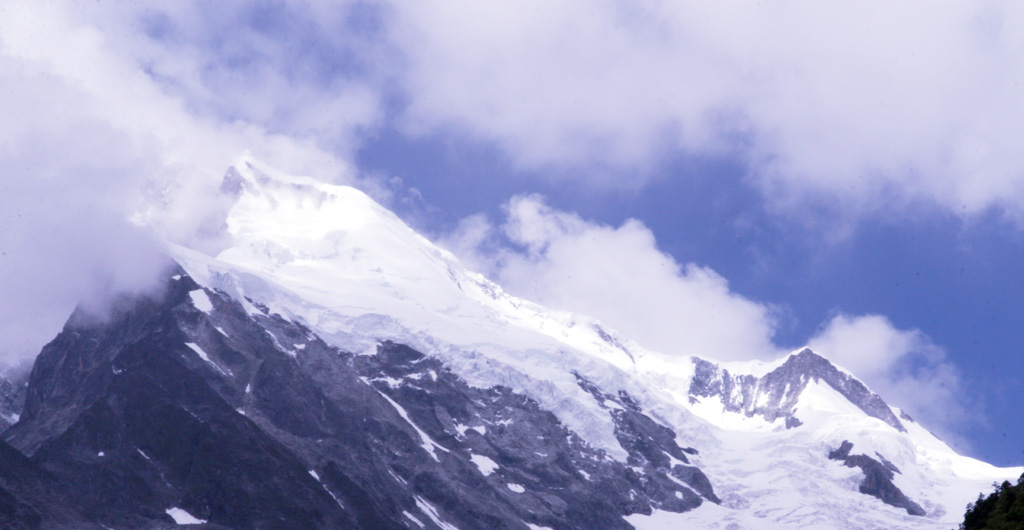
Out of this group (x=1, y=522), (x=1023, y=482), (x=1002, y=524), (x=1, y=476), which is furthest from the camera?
(x=1, y=476)

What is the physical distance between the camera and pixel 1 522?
181750 mm

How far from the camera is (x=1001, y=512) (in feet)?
295

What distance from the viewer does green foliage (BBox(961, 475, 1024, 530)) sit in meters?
83.7

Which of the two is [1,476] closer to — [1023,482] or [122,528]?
[122,528]

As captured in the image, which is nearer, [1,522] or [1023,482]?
[1023,482]

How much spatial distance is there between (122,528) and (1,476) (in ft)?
64.1

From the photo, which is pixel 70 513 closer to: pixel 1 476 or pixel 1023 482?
pixel 1 476

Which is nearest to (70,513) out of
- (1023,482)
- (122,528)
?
(122,528)

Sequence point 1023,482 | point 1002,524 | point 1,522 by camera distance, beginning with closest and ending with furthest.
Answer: point 1002,524
point 1023,482
point 1,522

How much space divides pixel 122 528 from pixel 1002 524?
149 meters

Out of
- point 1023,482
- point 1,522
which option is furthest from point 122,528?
point 1023,482

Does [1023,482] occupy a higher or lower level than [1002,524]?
higher

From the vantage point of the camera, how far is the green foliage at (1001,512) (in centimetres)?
8374

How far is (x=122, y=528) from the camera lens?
19988 centimetres
